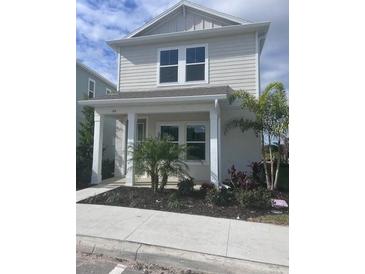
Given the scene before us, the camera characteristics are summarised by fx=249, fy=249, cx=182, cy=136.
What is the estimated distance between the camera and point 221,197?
248 inches

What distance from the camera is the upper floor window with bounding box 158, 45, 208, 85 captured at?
10.1 meters

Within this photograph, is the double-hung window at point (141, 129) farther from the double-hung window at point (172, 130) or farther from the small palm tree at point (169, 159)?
the small palm tree at point (169, 159)

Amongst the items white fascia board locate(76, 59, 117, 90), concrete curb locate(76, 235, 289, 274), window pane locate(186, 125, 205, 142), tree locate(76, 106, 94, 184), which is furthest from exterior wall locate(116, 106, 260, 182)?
white fascia board locate(76, 59, 117, 90)

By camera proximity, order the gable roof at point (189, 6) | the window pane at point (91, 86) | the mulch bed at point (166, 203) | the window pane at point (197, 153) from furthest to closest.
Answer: the window pane at point (91, 86) < the window pane at point (197, 153) < the gable roof at point (189, 6) < the mulch bed at point (166, 203)

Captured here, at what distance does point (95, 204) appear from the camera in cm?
634

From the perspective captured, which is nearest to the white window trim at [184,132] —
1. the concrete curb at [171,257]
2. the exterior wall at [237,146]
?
the exterior wall at [237,146]

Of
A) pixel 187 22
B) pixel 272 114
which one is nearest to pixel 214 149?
pixel 272 114

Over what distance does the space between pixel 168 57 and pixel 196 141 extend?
3733mm

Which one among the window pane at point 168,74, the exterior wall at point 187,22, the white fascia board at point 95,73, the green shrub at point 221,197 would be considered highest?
the exterior wall at point 187,22

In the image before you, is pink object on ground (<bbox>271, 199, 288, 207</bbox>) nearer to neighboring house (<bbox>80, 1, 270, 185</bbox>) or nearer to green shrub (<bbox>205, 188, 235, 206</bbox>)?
green shrub (<bbox>205, 188, 235, 206</bbox>)

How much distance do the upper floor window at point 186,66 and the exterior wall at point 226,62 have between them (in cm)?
21

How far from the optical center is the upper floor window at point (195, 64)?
10086mm

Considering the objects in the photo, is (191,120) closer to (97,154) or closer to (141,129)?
(141,129)
